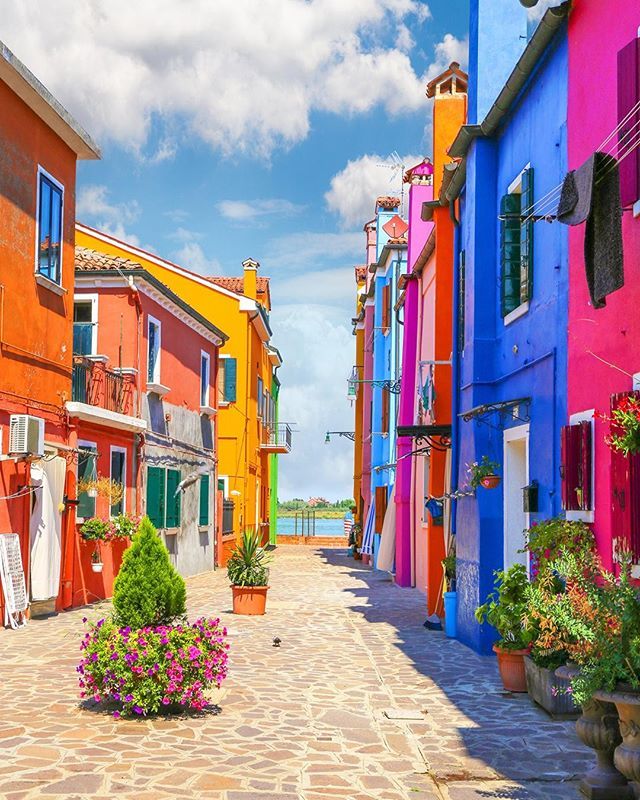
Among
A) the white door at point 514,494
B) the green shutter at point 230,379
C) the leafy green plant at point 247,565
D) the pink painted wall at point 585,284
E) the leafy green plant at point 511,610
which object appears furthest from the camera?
the green shutter at point 230,379

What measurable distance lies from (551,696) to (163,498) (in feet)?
47.6

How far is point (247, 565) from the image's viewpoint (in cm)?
1547

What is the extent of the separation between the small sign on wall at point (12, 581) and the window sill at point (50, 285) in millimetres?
3735

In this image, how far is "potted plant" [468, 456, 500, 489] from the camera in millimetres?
11258

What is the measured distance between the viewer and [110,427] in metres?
17.9

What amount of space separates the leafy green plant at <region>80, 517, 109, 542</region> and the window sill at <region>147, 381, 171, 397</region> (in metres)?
4.42

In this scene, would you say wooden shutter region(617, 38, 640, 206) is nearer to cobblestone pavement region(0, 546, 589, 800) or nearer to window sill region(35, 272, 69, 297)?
cobblestone pavement region(0, 546, 589, 800)

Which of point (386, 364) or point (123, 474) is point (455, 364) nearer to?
point (123, 474)

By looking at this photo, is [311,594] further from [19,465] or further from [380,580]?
[19,465]

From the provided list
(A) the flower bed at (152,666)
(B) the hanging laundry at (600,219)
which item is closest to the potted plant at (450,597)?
(A) the flower bed at (152,666)

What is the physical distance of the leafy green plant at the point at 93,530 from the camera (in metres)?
16.3

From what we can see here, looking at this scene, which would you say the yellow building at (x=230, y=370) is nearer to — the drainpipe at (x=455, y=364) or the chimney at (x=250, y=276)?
the chimney at (x=250, y=276)

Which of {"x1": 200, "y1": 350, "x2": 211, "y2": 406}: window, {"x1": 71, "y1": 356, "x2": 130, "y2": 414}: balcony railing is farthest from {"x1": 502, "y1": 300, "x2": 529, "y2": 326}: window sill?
{"x1": 200, "y1": 350, "x2": 211, "y2": 406}: window

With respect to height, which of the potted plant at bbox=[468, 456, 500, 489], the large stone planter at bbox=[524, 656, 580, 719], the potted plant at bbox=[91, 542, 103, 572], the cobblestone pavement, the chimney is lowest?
the cobblestone pavement
